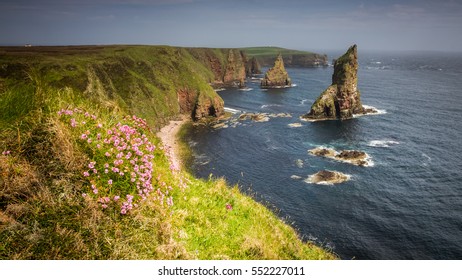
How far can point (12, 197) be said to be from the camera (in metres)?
7.27

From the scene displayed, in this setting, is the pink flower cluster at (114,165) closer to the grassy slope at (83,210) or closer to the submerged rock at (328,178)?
the grassy slope at (83,210)

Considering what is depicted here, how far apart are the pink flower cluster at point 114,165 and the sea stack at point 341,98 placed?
109682mm

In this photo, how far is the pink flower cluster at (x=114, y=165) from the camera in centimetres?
776

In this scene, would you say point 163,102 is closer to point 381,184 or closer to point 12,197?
point 381,184

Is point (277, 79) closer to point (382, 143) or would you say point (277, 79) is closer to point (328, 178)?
point (382, 143)

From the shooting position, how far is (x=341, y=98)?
115m

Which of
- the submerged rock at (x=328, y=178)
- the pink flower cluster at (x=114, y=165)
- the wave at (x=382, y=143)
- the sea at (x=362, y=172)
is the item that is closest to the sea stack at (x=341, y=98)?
the sea at (x=362, y=172)

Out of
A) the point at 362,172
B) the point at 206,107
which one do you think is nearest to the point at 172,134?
the point at 206,107

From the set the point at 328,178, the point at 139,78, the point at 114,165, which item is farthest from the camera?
the point at 139,78

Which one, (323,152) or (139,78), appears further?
(139,78)

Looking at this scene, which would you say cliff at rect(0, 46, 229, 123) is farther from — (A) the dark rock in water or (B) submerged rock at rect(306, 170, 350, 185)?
(A) the dark rock in water

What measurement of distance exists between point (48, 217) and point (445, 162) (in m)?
83.9

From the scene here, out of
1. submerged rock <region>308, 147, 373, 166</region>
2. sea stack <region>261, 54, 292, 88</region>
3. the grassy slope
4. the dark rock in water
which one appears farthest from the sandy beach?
sea stack <region>261, 54, 292, 88</region>

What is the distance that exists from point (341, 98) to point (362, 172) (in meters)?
52.5
